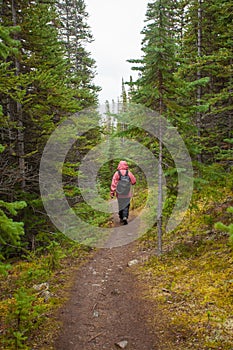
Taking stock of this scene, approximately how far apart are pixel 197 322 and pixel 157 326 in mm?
858

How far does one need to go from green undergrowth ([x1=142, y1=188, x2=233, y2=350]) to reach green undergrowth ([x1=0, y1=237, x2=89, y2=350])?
99.0 inches

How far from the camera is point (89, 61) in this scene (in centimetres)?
2536

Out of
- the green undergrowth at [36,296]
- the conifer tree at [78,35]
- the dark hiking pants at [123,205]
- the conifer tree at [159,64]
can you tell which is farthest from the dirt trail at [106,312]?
the conifer tree at [78,35]

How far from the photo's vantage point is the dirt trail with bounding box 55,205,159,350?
18.1ft

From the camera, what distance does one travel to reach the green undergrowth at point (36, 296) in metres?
5.41

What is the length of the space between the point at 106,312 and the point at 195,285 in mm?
2417

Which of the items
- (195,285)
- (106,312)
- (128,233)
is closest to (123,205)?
(128,233)

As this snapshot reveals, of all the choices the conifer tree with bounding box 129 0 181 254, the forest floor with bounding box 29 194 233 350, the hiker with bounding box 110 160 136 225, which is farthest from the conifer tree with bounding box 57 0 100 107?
the forest floor with bounding box 29 194 233 350

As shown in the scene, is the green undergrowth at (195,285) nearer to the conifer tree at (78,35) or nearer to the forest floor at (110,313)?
the forest floor at (110,313)

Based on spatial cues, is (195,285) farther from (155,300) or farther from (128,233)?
(128,233)

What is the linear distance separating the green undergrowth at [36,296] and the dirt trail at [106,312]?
337 millimetres

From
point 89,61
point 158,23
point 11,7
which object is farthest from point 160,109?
point 89,61

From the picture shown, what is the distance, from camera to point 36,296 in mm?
7297

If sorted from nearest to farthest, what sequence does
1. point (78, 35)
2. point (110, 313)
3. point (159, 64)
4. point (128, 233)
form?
point (110, 313) < point (159, 64) < point (128, 233) < point (78, 35)
